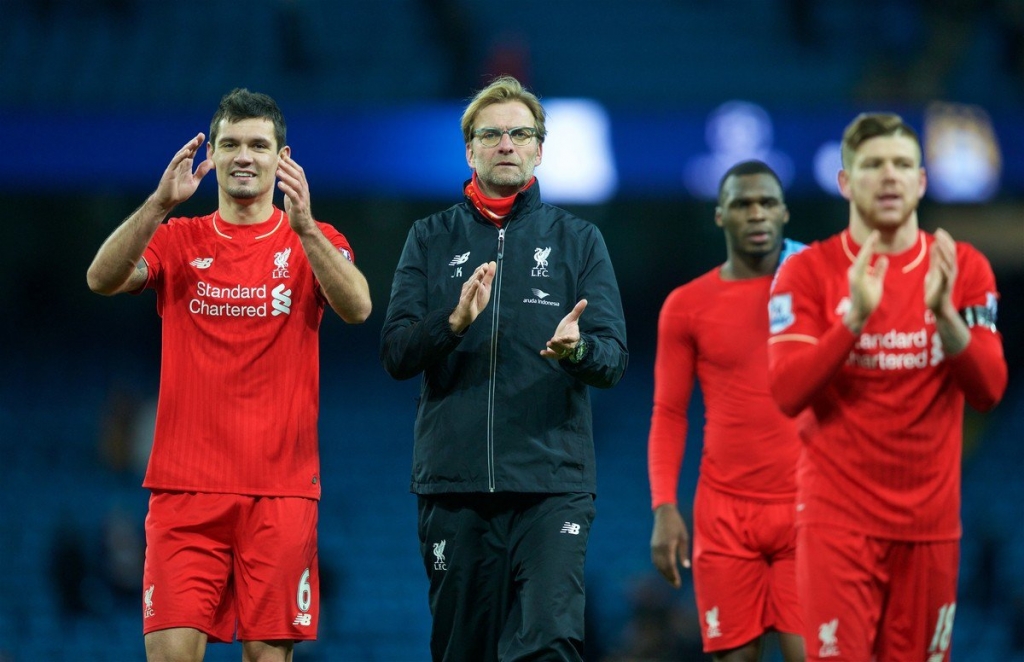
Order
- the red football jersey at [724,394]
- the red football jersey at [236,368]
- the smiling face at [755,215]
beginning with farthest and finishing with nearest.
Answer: the smiling face at [755,215], the red football jersey at [724,394], the red football jersey at [236,368]

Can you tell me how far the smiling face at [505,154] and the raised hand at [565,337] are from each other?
2.14ft

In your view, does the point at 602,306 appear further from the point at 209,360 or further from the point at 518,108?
the point at 209,360

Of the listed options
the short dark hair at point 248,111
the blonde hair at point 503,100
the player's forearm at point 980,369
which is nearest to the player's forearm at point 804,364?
the player's forearm at point 980,369

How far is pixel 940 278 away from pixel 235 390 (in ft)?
8.02

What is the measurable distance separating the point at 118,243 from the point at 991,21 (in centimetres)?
1407

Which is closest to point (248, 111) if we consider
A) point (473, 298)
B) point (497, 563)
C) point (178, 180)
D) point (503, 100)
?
point (178, 180)

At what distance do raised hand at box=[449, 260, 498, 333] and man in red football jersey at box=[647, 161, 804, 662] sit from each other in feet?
5.35

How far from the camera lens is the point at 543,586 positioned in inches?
181

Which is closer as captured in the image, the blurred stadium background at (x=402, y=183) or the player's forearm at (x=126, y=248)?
the player's forearm at (x=126, y=248)

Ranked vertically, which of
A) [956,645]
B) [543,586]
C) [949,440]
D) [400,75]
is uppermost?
[400,75]

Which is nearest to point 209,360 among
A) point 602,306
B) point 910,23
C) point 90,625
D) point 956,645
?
point 602,306

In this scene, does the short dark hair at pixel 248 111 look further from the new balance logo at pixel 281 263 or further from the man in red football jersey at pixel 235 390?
the new balance logo at pixel 281 263

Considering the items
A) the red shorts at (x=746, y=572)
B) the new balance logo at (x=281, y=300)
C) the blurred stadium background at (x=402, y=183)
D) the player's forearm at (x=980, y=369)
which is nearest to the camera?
the player's forearm at (x=980, y=369)

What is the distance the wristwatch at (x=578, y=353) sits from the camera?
4.54 metres
